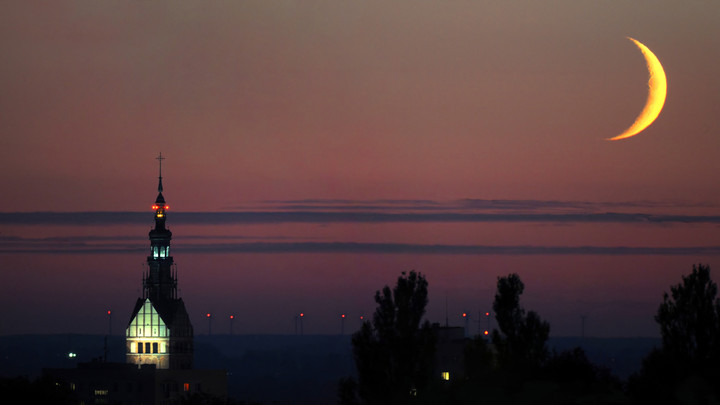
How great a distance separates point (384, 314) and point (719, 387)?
221 ft

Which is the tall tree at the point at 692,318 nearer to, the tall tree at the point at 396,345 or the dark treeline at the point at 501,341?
the dark treeline at the point at 501,341

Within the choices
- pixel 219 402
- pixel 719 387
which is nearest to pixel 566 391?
pixel 719 387

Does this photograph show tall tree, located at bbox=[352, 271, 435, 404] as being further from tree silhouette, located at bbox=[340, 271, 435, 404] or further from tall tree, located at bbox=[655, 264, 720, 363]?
tall tree, located at bbox=[655, 264, 720, 363]

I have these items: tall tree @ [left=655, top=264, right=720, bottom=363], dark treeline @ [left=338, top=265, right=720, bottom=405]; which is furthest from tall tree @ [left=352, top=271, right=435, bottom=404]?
tall tree @ [left=655, top=264, right=720, bottom=363]

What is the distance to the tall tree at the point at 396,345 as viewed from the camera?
306 feet

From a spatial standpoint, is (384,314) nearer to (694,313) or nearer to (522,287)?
(522,287)

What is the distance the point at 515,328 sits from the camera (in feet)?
325

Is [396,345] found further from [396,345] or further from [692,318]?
[692,318]

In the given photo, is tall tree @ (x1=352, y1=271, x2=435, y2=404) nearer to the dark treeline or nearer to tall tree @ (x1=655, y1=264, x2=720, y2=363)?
the dark treeline

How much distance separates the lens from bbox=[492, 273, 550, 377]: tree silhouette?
95.6m

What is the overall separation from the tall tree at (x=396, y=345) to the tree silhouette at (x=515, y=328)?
215 inches

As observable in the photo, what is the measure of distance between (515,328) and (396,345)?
9.23m

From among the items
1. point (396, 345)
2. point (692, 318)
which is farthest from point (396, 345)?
point (692, 318)

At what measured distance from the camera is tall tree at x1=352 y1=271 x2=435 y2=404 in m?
93.1
